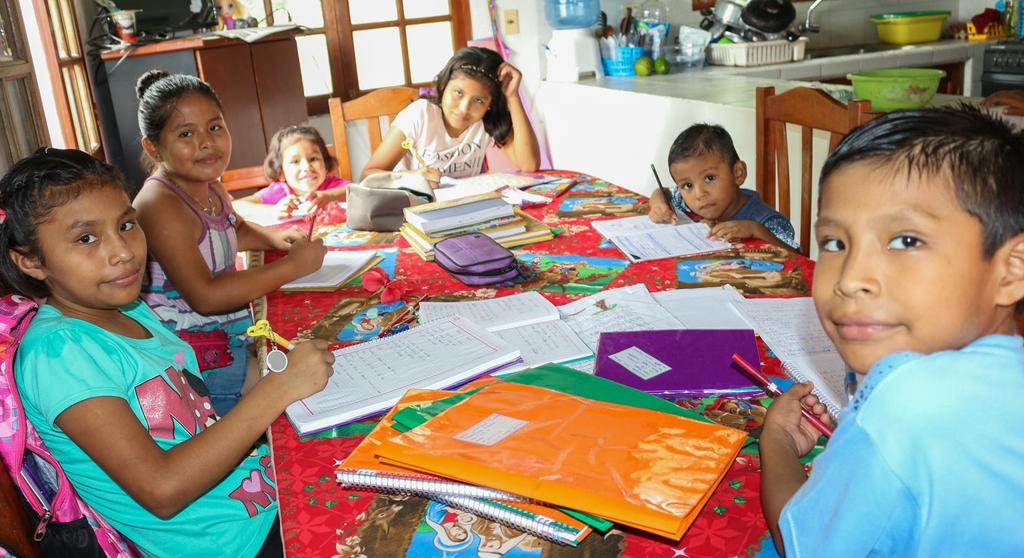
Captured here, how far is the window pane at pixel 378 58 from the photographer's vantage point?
4020 mm

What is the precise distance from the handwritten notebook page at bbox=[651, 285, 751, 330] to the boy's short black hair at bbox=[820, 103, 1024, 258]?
60 centimetres

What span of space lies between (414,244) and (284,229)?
46 centimetres

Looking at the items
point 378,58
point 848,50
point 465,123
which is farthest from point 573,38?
point 848,50

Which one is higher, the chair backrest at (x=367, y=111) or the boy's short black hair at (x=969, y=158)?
the boy's short black hair at (x=969, y=158)

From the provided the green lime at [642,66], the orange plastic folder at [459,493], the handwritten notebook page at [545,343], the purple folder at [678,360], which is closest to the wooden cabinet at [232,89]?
the green lime at [642,66]

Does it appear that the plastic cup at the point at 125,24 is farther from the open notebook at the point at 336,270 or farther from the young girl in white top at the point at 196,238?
the open notebook at the point at 336,270

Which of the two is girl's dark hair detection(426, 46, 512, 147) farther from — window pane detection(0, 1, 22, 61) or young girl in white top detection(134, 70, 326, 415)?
window pane detection(0, 1, 22, 61)

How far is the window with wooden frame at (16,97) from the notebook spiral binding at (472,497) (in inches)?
59.4

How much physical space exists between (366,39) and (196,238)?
2.62m

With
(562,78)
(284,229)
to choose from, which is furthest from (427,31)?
(284,229)

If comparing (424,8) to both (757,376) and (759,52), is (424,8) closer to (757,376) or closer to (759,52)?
(759,52)

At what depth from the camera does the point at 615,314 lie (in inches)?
50.9

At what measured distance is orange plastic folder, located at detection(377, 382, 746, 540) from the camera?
28.2 inches

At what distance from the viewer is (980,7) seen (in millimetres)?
4297
